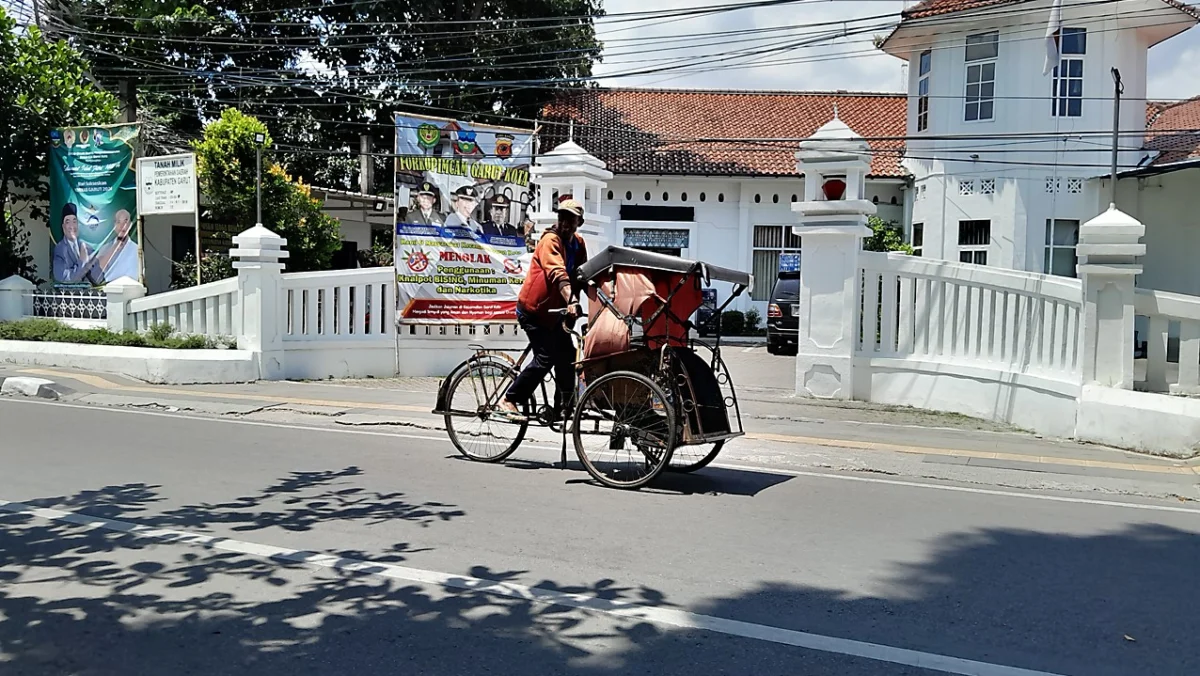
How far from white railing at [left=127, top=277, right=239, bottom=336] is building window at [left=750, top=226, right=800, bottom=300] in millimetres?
15988

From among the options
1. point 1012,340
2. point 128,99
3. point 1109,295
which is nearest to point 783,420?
point 1012,340

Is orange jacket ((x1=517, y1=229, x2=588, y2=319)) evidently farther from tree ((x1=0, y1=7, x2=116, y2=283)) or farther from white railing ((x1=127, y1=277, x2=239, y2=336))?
tree ((x1=0, y1=7, x2=116, y2=283))

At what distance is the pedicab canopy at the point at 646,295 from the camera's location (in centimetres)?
702

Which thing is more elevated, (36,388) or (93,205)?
(93,205)

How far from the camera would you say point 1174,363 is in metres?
9.38

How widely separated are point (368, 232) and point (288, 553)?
807 inches

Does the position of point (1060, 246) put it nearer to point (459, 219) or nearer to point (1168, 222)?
point (1168, 222)

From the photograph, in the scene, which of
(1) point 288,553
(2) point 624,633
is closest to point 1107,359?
(2) point 624,633

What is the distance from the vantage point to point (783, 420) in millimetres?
10414

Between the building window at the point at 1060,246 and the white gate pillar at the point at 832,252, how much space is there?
11916 mm

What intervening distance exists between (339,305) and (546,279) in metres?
7.18

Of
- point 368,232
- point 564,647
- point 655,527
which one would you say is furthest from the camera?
point 368,232

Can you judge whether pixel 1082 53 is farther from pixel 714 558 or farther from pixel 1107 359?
pixel 714 558

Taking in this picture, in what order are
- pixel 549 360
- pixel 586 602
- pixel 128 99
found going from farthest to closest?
pixel 128 99 < pixel 549 360 < pixel 586 602
